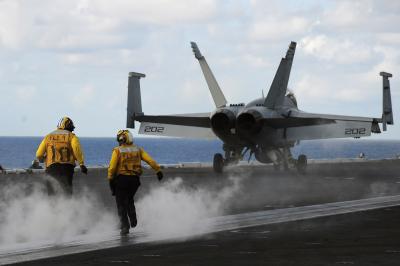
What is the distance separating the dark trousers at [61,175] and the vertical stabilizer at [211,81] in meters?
22.1

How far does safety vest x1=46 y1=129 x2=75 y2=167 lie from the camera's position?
46.0 ft

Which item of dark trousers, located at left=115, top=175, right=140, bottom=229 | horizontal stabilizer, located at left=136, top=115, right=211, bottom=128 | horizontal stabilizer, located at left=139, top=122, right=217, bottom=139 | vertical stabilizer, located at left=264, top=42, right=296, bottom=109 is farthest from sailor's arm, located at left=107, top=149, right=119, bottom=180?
horizontal stabilizer, located at left=139, top=122, right=217, bottom=139

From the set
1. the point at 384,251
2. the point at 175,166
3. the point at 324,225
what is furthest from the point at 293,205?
the point at 175,166

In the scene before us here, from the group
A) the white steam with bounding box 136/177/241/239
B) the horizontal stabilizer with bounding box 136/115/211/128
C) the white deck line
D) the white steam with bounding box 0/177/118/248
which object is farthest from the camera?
the horizontal stabilizer with bounding box 136/115/211/128

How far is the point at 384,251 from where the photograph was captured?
11.2 metres

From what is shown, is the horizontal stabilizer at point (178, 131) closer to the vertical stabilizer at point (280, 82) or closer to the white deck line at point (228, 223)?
the vertical stabilizer at point (280, 82)

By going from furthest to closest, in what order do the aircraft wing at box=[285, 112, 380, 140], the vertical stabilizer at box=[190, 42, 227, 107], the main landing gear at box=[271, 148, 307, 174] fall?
the main landing gear at box=[271, 148, 307, 174]
the vertical stabilizer at box=[190, 42, 227, 107]
the aircraft wing at box=[285, 112, 380, 140]

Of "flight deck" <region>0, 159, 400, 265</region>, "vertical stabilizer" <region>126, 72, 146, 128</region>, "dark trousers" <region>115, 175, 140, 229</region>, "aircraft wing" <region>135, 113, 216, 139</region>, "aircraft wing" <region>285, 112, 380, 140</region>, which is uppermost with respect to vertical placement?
"vertical stabilizer" <region>126, 72, 146, 128</region>

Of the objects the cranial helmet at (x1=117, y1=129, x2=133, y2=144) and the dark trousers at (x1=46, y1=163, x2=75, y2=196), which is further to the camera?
the dark trousers at (x1=46, y1=163, x2=75, y2=196)

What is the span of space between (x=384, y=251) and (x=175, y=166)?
120 feet

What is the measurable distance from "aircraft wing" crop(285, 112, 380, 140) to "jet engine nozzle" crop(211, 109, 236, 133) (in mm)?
3198

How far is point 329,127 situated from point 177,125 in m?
7.76

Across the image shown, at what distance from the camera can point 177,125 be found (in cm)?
3912

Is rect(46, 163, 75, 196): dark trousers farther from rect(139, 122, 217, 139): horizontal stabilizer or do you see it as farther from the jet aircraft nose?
rect(139, 122, 217, 139): horizontal stabilizer
